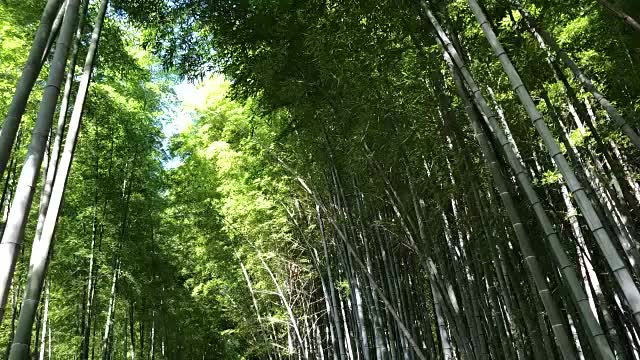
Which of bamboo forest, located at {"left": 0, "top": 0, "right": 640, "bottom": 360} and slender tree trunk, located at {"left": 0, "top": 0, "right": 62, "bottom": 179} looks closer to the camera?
slender tree trunk, located at {"left": 0, "top": 0, "right": 62, "bottom": 179}

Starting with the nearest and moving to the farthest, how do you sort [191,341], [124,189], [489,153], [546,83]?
1. [489,153]
2. [546,83]
3. [124,189]
4. [191,341]

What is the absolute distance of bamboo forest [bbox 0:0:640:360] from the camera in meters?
2.14

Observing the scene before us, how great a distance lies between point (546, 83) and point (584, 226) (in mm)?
1345

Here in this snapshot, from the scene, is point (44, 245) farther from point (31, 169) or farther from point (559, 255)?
point (559, 255)

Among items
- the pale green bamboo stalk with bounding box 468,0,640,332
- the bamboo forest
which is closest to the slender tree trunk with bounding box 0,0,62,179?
the bamboo forest

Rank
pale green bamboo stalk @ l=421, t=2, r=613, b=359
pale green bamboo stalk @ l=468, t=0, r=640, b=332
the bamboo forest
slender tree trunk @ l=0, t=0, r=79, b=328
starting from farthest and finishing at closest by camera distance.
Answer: the bamboo forest, pale green bamboo stalk @ l=421, t=2, r=613, b=359, pale green bamboo stalk @ l=468, t=0, r=640, b=332, slender tree trunk @ l=0, t=0, r=79, b=328

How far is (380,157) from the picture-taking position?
4.27m

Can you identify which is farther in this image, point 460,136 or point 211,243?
point 211,243

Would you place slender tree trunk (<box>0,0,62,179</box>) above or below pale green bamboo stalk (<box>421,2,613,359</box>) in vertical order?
above

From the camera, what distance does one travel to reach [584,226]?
4238 millimetres

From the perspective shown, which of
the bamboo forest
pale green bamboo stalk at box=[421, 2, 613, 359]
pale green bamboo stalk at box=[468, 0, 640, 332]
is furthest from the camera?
the bamboo forest

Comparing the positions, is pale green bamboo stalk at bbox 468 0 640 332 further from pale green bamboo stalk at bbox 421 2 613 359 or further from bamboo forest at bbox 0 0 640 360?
pale green bamboo stalk at bbox 421 2 613 359

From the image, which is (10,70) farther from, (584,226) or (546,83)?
(584,226)

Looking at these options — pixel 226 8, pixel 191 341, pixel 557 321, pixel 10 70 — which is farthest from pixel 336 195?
pixel 191 341
